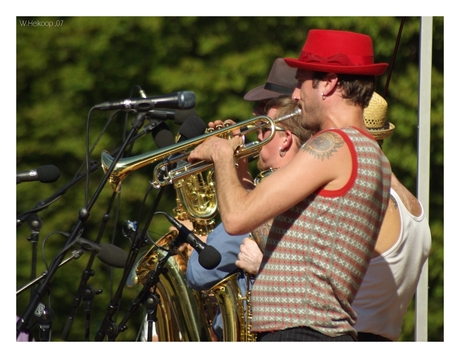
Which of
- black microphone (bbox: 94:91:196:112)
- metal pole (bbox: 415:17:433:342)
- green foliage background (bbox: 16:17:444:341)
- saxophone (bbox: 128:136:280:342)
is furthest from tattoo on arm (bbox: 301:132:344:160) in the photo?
green foliage background (bbox: 16:17:444:341)

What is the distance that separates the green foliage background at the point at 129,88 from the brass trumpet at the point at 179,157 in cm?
296

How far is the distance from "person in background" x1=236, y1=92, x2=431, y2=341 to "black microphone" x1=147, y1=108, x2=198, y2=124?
0.90 meters

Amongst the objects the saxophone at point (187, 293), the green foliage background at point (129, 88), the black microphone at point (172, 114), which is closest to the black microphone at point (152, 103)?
the black microphone at point (172, 114)

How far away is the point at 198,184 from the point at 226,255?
34.6 inches

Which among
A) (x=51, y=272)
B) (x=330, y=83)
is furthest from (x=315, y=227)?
(x=51, y=272)

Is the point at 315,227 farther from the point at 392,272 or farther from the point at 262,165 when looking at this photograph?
the point at 262,165

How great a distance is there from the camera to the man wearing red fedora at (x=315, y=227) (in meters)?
2.57

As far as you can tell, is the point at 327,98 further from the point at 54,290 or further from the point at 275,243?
the point at 54,290

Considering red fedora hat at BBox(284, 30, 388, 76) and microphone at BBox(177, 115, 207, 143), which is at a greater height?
red fedora hat at BBox(284, 30, 388, 76)

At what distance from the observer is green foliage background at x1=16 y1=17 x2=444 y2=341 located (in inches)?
241

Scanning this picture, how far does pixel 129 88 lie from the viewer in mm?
6355

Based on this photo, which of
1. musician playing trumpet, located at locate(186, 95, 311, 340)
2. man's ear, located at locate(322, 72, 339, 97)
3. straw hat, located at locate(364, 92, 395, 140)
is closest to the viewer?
man's ear, located at locate(322, 72, 339, 97)

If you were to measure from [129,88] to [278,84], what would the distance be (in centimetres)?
267

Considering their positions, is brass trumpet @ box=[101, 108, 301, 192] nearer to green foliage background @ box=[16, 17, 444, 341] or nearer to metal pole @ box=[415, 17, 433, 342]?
metal pole @ box=[415, 17, 433, 342]
